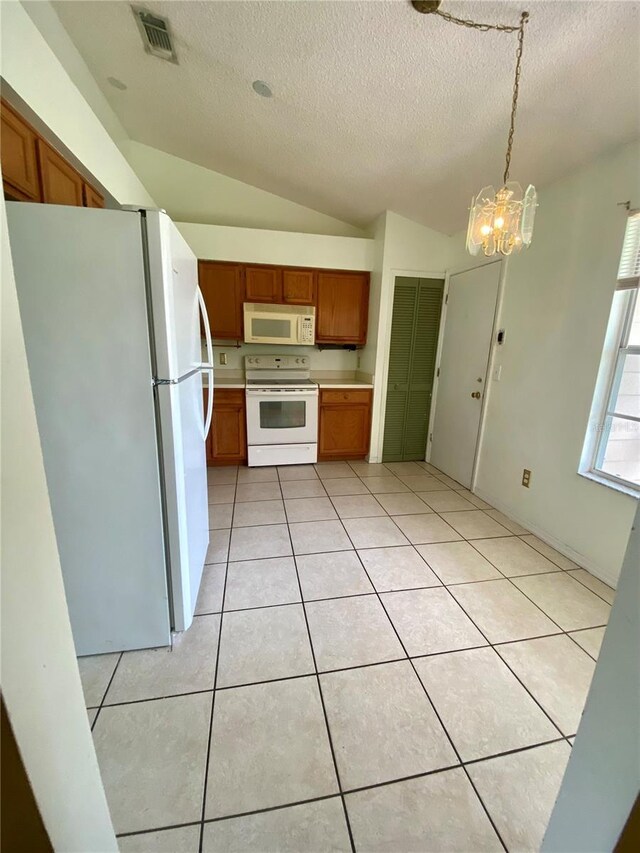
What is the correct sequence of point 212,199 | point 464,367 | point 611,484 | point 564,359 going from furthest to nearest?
point 212,199, point 464,367, point 564,359, point 611,484

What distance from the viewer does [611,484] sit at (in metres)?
1.96

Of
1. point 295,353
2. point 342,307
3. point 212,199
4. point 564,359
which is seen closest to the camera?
point 564,359

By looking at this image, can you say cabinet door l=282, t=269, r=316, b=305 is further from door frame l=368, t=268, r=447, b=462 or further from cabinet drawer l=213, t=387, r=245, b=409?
cabinet drawer l=213, t=387, r=245, b=409

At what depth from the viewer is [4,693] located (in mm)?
426

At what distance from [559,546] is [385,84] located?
2978 millimetres

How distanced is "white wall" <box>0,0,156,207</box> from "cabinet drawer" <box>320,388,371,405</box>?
2.37 meters

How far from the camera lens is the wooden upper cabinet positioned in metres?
1.32

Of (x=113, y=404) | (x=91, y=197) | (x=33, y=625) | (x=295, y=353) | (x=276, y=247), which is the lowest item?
(x=33, y=625)

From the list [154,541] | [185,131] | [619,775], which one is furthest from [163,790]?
[185,131]

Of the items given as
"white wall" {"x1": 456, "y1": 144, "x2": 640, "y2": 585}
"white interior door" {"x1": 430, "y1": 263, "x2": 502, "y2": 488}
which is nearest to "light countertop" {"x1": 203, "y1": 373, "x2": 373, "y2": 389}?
"white interior door" {"x1": 430, "y1": 263, "x2": 502, "y2": 488}

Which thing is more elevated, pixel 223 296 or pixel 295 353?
pixel 223 296

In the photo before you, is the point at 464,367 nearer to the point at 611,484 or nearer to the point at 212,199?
the point at 611,484

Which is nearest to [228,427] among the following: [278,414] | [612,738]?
[278,414]

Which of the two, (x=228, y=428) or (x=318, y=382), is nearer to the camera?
(x=228, y=428)
